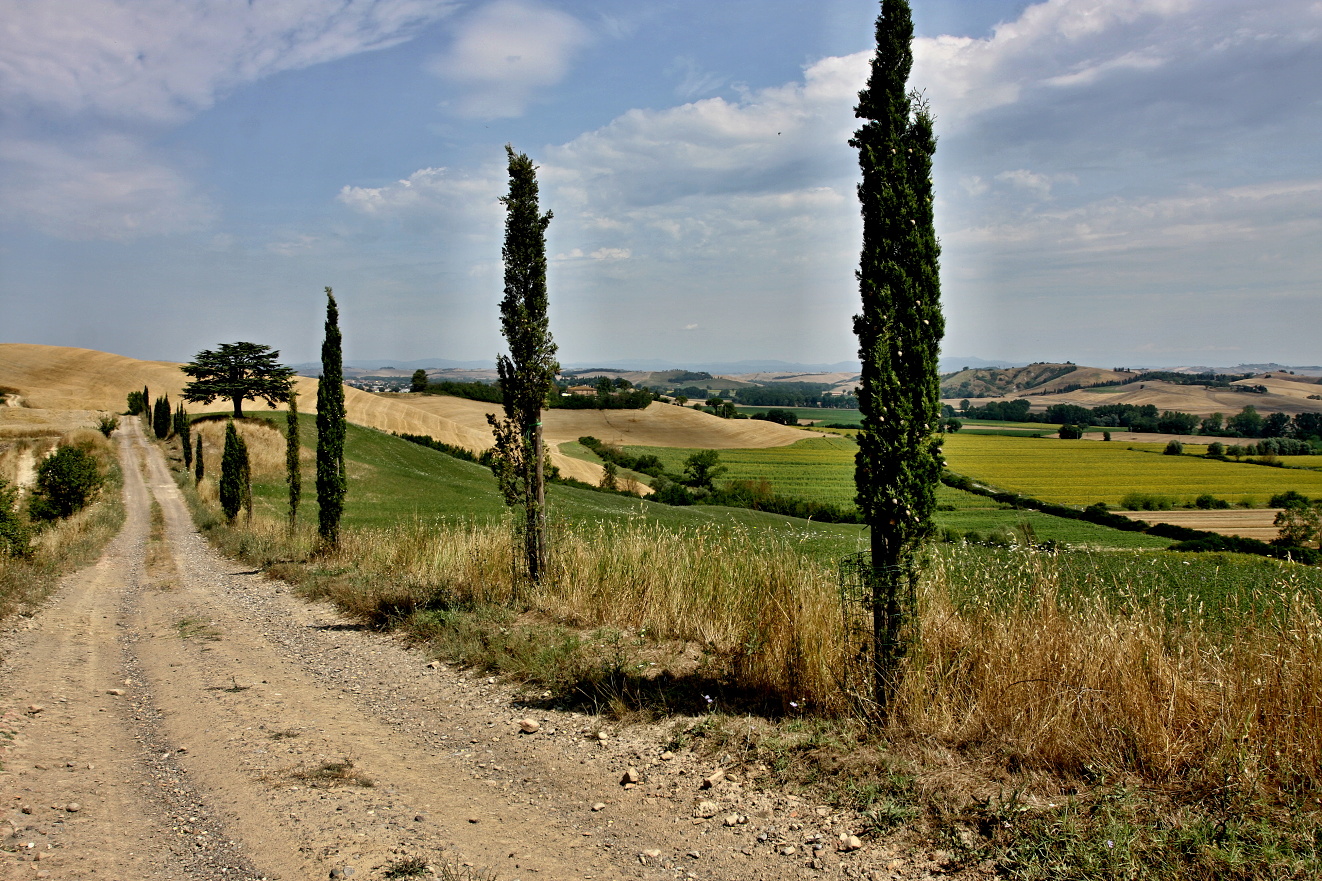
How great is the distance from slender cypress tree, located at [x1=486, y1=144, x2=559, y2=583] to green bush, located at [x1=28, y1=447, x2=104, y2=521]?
25.0 meters

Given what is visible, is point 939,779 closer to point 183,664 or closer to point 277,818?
point 277,818

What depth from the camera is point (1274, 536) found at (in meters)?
34.4

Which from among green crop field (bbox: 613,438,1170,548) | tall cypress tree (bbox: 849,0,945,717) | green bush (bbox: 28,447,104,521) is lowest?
green crop field (bbox: 613,438,1170,548)

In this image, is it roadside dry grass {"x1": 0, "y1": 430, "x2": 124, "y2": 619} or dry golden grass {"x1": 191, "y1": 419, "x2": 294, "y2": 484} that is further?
dry golden grass {"x1": 191, "y1": 419, "x2": 294, "y2": 484}

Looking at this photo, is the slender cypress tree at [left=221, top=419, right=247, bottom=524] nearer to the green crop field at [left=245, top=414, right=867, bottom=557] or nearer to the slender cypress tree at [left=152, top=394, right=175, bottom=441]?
the green crop field at [left=245, top=414, right=867, bottom=557]

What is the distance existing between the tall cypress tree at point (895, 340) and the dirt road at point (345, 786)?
1.56m

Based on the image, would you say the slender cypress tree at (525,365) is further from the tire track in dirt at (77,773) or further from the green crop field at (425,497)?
the green crop field at (425,497)

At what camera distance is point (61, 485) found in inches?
1003

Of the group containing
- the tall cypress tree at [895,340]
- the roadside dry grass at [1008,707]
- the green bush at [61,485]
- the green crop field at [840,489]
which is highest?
the tall cypress tree at [895,340]

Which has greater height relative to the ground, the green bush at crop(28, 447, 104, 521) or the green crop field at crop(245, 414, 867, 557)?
the green bush at crop(28, 447, 104, 521)

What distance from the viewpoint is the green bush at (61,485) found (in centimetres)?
2527

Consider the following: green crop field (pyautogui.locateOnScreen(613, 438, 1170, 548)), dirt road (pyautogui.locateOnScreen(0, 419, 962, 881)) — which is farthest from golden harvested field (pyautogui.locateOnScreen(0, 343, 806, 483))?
dirt road (pyautogui.locateOnScreen(0, 419, 962, 881))

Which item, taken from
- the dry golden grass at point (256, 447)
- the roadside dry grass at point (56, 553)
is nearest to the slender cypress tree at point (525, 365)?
the roadside dry grass at point (56, 553)

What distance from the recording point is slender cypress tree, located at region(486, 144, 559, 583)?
890 centimetres
